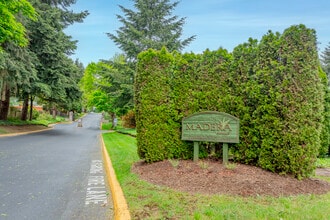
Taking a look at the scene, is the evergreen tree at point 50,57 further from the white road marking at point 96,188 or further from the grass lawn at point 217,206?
the grass lawn at point 217,206

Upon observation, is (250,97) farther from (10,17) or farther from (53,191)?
(10,17)

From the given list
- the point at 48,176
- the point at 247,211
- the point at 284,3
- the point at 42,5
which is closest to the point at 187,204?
the point at 247,211

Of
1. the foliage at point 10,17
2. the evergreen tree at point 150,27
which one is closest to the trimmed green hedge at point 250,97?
the foliage at point 10,17

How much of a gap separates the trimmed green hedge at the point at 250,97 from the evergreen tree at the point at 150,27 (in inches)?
656

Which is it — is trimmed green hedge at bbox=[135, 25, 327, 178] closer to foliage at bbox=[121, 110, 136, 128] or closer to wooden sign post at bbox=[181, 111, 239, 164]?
wooden sign post at bbox=[181, 111, 239, 164]

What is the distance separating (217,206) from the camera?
3.42 meters

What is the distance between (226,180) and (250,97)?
6.03 ft

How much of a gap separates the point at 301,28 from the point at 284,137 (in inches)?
82.7

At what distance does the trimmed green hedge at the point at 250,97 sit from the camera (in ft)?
15.2

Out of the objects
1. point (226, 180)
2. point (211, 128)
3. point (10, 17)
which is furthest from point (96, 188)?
point (10, 17)

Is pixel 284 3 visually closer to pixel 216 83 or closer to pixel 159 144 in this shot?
pixel 216 83

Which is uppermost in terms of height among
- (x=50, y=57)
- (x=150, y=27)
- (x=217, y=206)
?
(x=150, y=27)

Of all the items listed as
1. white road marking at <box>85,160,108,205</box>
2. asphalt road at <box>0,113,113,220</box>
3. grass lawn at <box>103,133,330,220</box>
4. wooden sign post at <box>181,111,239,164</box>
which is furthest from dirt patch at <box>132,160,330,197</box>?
asphalt road at <box>0,113,113,220</box>

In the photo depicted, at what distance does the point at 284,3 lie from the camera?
10180mm
